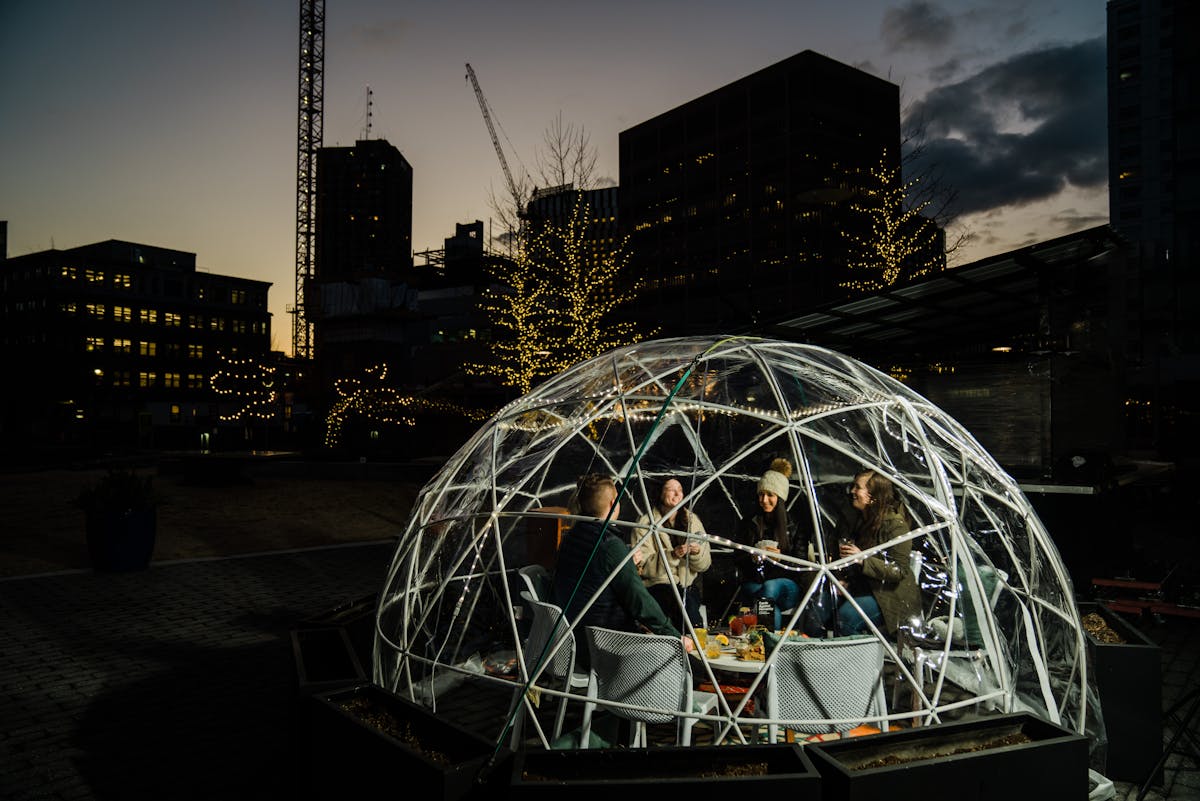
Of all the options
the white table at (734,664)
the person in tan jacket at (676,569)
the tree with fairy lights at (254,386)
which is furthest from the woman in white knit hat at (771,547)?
the tree with fairy lights at (254,386)

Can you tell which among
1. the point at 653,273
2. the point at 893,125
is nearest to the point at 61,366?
the point at 653,273

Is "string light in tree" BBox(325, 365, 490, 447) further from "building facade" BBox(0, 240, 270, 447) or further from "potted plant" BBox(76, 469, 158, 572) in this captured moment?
"building facade" BBox(0, 240, 270, 447)

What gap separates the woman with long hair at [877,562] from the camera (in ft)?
15.6

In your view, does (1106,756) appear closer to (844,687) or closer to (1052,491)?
(844,687)

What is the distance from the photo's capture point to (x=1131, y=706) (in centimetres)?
474

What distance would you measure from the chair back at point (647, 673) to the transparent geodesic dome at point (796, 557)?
8.2 inches

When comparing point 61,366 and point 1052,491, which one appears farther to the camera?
point 61,366

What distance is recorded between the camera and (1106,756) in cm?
478

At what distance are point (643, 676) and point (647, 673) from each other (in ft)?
0.11

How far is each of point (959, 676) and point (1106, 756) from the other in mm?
1181

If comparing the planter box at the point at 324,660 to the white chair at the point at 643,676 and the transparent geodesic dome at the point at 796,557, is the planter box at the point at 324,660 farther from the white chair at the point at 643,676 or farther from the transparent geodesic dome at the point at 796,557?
the white chair at the point at 643,676

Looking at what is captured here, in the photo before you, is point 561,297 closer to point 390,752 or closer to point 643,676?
point 643,676

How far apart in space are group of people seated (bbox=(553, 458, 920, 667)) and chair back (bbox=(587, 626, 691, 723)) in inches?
6.1

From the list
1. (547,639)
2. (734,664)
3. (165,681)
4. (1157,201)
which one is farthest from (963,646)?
(1157,201)
